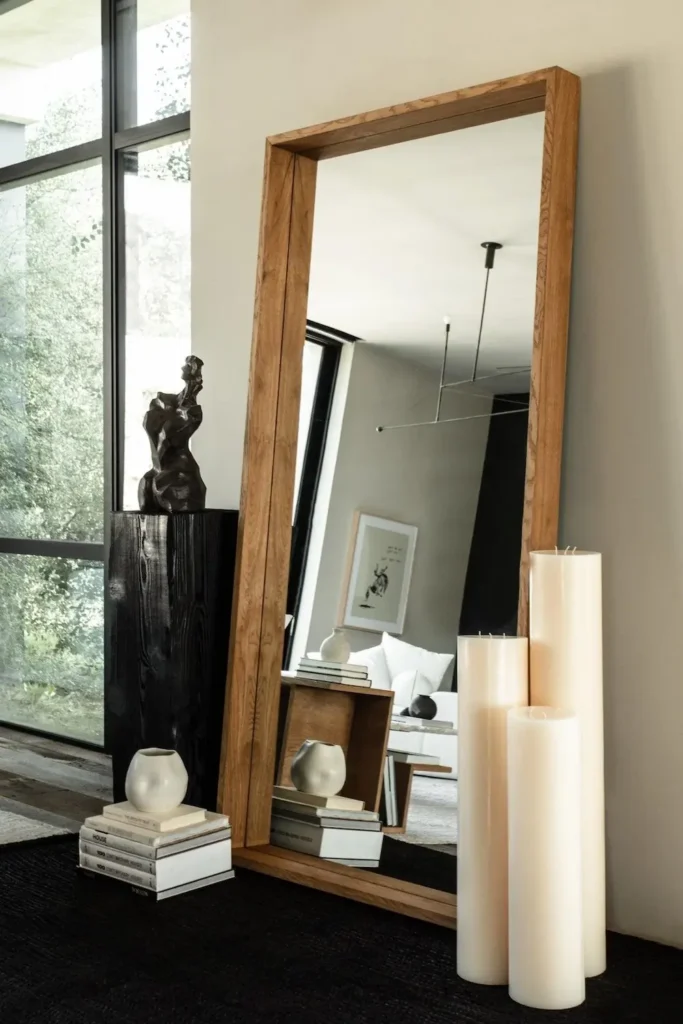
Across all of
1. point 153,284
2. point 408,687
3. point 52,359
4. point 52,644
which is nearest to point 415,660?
point 408,687

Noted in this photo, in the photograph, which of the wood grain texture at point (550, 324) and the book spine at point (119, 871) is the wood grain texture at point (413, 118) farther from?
the book spine at point (119, 871)

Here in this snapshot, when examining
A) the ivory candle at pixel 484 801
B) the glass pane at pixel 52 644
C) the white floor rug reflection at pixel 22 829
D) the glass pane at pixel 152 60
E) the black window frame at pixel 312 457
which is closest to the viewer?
the ivory candle at pixel 484 801

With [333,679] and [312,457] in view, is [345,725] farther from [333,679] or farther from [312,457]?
[312,457]

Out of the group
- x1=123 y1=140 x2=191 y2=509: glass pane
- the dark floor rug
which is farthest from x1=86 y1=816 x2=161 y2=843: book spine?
x1=123 y1=140 x2=191 y2=509: glass pane

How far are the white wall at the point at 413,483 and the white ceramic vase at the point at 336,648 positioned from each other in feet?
0.06

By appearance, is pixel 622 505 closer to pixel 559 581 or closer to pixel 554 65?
pixel 559 581

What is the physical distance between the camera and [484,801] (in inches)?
74.9

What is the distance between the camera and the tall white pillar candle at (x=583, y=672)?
1917mm

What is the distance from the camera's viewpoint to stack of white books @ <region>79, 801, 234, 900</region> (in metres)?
2.29

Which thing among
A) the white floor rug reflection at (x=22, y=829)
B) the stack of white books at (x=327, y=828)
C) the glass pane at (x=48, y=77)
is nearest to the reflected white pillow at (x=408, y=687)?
the stack of white books at (x=327, y=828)

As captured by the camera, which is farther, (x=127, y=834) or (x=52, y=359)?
(x=52, y=359)

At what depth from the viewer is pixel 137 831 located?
231 cm

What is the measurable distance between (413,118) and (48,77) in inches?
86.6

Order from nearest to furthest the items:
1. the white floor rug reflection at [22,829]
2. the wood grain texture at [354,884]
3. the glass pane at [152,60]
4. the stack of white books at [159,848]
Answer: the wood grain texture at [354,884] → the stack of white books at [159,848] → the white floor rug reflection at [22,829] → the glass pane at [152,60]
